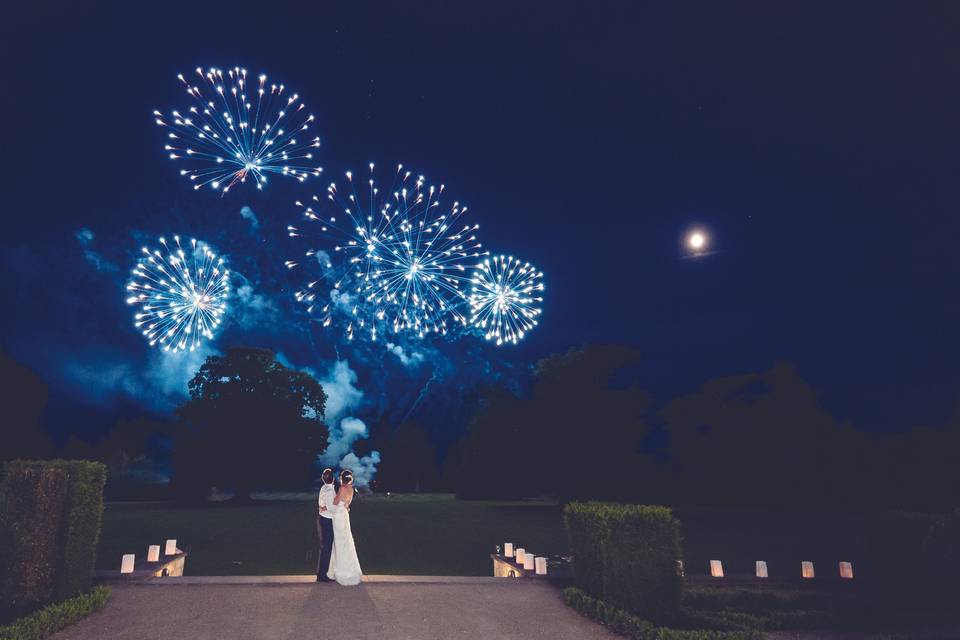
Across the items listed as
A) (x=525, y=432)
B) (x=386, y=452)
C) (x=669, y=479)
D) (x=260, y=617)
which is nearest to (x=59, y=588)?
(x=260, y=617)

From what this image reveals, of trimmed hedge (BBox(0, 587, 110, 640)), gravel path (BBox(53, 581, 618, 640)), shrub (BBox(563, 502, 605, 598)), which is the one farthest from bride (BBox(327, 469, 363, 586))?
shrub (BBox(563, 502, 605, 598))

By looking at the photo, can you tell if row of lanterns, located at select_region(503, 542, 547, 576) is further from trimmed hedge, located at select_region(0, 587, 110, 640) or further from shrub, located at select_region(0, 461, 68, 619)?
shrub, located at select_region(0, 461, 68, 619)

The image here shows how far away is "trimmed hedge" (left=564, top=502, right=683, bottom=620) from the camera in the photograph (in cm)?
925

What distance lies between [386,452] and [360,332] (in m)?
14.9

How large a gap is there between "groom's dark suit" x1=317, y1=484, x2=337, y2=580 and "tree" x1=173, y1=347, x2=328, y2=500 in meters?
37.0

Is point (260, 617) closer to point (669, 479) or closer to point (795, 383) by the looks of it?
point (669, 479)

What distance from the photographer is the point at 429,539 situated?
77.3 feet

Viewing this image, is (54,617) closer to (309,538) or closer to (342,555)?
(342,555)

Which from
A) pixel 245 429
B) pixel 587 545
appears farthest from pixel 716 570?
pixel 245 429

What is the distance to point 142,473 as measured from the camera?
2263 inches

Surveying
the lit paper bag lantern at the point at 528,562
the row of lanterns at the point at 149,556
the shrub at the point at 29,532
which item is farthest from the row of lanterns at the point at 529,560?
the shrub at the point at 29,532

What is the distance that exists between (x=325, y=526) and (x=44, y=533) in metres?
4.32

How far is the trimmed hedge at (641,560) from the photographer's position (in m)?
9.25

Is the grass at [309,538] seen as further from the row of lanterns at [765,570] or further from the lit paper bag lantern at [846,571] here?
the lit paper bag lantern at [846,571]
